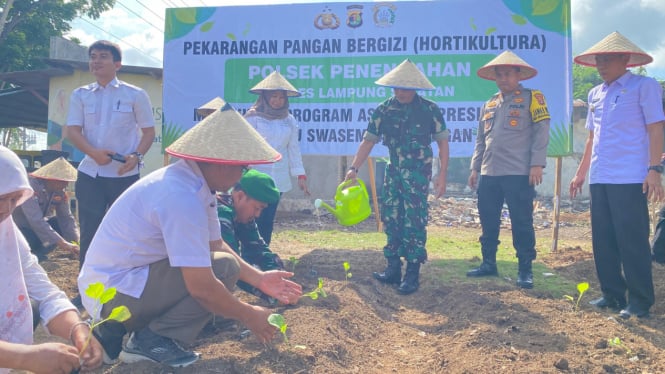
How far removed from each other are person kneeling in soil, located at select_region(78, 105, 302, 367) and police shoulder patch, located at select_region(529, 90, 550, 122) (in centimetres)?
293

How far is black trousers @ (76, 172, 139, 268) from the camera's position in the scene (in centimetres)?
434

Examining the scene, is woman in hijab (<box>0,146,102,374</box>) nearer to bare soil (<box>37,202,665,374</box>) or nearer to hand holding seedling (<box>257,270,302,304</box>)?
bare soil (<box>37,202,665,374</box>)

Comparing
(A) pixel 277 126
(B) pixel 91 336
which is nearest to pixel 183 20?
(A) pixel 277 126

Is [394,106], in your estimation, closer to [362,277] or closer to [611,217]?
[362,277]

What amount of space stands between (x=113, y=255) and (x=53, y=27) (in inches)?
742

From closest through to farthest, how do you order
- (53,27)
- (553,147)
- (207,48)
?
(553,147), (207,48), (53,27)

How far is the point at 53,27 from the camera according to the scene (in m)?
18.7

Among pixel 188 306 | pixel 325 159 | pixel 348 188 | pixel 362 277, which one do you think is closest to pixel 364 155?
pixel 348 188

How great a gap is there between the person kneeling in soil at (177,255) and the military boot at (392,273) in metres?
2.25

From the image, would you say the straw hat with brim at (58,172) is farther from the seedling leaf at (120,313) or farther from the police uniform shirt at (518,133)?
the police uniform shirt at (518,133)

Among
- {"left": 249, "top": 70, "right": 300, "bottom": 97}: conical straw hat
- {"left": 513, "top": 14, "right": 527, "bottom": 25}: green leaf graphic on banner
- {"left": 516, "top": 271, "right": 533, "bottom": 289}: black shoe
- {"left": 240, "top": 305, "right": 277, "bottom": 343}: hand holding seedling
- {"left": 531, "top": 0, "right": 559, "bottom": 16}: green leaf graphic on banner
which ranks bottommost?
{"left": 516, "top": 271, "right": 533, "bottom": 289}: black shoe

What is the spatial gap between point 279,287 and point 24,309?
3.83ft

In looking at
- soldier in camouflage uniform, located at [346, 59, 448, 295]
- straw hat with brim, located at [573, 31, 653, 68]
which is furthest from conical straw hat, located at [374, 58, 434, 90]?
straw hat with brim, located at [573, 31, 653, 68]

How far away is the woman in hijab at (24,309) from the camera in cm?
173
